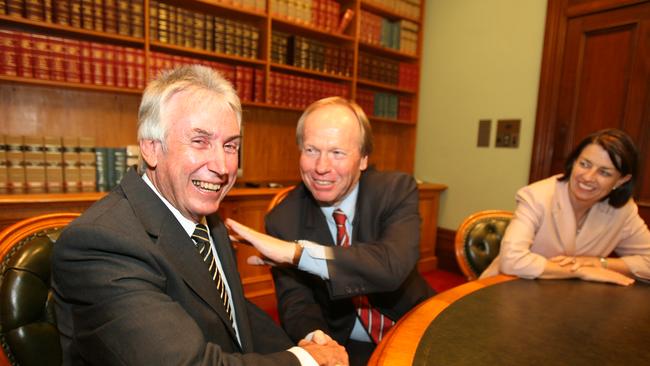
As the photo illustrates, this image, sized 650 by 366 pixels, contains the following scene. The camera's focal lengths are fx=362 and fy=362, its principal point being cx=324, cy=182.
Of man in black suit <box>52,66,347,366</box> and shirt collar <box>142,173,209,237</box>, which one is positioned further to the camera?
Result: shirt collar <box>142,173,209,237</box>

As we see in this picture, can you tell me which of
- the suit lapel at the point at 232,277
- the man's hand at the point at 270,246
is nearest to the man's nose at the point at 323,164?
the man's hand at the point at 270,246

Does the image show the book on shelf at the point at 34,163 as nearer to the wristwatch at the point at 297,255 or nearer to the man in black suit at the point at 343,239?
the man in black suit at the point at 343,239

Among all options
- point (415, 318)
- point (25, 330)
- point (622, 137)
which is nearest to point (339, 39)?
point (622, 137)

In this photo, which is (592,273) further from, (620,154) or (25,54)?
(25,54)

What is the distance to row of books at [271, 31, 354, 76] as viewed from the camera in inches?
128

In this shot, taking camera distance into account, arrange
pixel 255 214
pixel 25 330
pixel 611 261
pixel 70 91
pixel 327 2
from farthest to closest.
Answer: pixel 327 2, pixel 255 214, pixel 70 91, pixel 611 261, pixel 25 330

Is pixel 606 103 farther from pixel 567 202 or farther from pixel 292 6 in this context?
pixel 292 6

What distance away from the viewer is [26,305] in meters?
0.86

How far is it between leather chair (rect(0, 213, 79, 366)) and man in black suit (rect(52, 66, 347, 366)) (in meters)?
0.06

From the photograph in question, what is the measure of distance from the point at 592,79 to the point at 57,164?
13.9 ft

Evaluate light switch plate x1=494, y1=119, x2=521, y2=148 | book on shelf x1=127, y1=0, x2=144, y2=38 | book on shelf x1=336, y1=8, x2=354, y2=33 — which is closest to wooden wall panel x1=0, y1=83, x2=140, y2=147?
book on shelf x1=127, y1=0, x2=144, y2=38

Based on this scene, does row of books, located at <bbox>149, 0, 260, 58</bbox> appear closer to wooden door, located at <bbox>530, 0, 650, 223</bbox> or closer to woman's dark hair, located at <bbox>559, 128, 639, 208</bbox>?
woman's dark hair, located at <bbox>559, 128, 639, 208</bbox>

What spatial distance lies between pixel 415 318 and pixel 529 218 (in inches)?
39.5

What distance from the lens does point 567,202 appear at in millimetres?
1742
